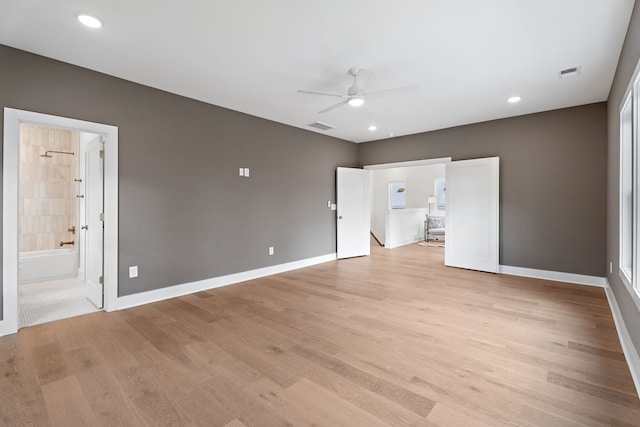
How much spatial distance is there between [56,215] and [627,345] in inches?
295

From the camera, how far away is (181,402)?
1.80 meters

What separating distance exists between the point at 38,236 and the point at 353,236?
18.7ft

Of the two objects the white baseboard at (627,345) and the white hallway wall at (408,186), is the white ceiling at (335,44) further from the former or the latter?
the white hallway wall at (408,186)

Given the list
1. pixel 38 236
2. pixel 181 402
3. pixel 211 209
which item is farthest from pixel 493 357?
pixel 38 236

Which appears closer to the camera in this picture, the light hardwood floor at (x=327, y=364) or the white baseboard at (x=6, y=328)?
the light hardwood floor at (x=327, y=364)

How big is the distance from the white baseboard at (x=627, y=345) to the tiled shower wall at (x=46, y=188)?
23.1 feet

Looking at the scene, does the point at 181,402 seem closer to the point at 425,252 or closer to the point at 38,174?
the point at 38,174

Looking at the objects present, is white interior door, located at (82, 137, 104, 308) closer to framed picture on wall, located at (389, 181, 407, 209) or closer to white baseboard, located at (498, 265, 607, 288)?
white baseboard, located at (498, 265, 607, 288)

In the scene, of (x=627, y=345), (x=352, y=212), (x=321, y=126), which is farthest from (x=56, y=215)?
(x=627, y=345)

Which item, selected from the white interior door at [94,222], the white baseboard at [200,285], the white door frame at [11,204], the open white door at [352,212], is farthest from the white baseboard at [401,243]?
the white door frame at [11,204]

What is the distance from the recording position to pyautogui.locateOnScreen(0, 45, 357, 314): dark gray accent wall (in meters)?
3.07

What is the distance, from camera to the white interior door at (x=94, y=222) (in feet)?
11.3

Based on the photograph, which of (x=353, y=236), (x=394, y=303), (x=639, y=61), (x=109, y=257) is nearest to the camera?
(x=639, y=61)

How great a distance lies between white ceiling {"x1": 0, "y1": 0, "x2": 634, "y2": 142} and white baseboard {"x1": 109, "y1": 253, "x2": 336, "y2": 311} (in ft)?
8.31
